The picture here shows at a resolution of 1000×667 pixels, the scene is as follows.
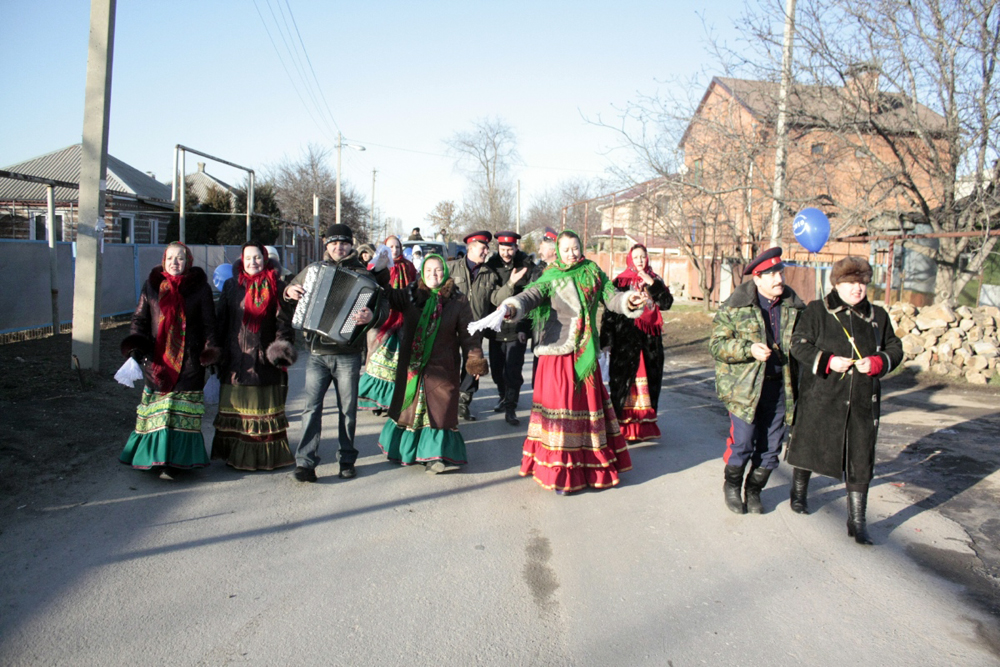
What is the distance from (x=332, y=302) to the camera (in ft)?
16.7

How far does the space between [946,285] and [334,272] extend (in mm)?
10841

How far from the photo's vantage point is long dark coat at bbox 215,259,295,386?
548cm

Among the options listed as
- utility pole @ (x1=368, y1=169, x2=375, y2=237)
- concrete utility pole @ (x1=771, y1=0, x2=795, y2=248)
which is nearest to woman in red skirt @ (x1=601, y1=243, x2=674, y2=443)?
concrete utility pole @ (x1=771, y1=0, x2=795, y2=248)

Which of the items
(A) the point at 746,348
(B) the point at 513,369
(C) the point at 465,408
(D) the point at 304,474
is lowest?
(D) the point at 304,474

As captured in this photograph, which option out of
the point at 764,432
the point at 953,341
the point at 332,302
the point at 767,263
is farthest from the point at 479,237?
the point at 953,341

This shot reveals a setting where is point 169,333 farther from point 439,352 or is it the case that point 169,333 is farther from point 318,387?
point 439,352

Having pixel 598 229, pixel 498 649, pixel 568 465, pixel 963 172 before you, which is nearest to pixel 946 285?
pixel 963 172

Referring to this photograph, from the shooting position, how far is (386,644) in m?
3.23

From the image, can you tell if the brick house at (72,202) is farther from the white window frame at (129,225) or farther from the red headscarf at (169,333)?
the red headscarf at (169,333)

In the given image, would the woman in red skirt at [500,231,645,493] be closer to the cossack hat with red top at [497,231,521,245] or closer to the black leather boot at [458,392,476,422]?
the black leather boot at [458,392,476,422]

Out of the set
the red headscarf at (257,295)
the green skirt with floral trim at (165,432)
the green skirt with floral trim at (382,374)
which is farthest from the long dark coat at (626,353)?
the green skirt with floral trim at (165,432)

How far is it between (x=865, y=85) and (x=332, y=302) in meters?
10.6

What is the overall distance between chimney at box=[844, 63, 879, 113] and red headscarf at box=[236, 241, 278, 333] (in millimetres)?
10330

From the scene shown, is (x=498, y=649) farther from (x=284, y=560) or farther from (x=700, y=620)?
(x=284, y=560)
